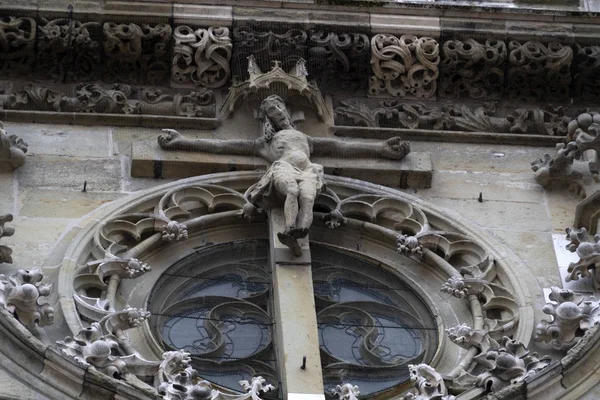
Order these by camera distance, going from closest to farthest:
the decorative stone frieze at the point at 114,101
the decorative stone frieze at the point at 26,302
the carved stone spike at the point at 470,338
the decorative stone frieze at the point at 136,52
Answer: the decorative stone frieze at the point at 26,302 < the carved stone spike at the point at 470,338 < the decorative stone frieze at the point at 114,101 < the decorative stone frieze at the point at 136,52

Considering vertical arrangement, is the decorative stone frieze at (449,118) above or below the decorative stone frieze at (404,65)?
below

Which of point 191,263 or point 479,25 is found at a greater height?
point 479,25

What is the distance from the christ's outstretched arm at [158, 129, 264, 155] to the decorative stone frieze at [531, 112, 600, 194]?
224 centimetres

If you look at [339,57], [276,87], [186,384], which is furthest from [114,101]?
[186,384]

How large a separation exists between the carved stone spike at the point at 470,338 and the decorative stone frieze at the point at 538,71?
3.98m

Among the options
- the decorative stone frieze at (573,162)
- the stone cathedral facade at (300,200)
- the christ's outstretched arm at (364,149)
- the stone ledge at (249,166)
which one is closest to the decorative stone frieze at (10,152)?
the stone cathedral facade at (300,200)

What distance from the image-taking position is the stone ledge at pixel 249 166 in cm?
1712

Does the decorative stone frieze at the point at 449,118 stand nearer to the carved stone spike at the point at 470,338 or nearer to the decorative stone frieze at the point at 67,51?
the decorative stone frieze at the point at 67,51

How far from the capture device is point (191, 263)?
16453 mm

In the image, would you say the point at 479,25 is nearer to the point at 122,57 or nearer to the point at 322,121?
the point at 322,121

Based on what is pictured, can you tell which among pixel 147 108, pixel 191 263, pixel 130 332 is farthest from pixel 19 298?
pixel 147 108

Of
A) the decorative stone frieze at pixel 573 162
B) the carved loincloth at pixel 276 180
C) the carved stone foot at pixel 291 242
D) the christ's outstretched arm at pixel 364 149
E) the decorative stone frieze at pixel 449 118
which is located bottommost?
the carved stone foot at pixel 291 242

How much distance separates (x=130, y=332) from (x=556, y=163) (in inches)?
155

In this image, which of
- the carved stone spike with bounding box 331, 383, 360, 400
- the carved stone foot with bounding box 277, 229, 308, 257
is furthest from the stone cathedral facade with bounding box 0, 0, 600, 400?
the carved stone spike with bounding box 331, 383, 360, 400
